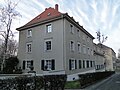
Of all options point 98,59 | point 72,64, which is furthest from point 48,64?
point 98,59

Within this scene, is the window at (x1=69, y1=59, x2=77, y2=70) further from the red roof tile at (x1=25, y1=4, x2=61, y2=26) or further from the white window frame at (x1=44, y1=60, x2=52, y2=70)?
the red roof tile at (x1=25, y1=4, x2=61, y2=26)

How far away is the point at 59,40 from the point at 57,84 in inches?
502

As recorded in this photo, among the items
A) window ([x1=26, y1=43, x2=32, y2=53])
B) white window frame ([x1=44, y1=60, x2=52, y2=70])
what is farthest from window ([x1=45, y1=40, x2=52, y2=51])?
window ([x1=26, y1=43, x2=32, y2=53])

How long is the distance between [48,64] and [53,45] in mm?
3080

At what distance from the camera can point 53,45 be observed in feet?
82.4

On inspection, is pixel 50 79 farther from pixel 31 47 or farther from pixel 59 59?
pixel 31 47

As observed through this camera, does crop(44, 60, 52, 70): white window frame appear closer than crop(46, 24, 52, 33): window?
Yes

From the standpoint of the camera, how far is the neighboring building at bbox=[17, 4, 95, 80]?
24.2m

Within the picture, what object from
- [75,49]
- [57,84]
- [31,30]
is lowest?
[57,84]

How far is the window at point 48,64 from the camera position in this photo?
24484mm

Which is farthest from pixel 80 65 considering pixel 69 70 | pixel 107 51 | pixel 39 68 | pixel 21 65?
pixel 107 51

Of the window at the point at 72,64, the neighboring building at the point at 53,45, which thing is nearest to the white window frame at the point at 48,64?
the neighboring building at the point at 53,45

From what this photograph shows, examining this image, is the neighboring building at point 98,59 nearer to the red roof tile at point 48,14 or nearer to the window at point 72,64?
the window at point 72,64

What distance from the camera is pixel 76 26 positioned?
2927cm
